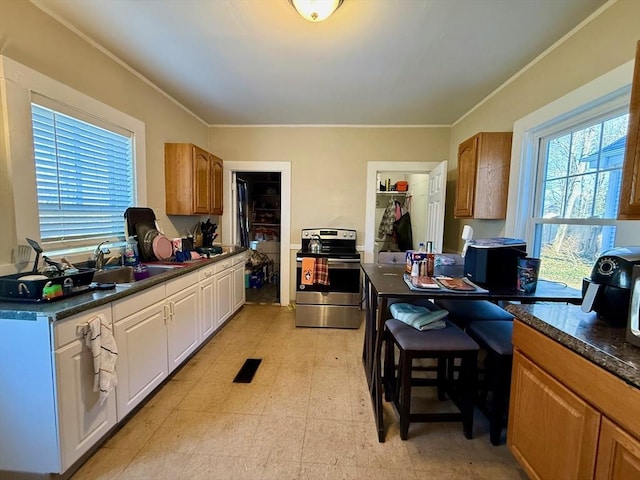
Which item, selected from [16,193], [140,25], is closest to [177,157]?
[140,25]

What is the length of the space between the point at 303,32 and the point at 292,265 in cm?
274

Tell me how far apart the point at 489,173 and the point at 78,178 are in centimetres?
325

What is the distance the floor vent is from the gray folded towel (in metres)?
1.31

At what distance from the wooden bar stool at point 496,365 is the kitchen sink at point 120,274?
7.69 ft

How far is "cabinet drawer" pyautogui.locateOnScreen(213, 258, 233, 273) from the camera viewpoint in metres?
2.81

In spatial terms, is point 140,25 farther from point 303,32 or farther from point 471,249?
point 471,249

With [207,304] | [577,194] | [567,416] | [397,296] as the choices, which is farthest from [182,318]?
[577,194]

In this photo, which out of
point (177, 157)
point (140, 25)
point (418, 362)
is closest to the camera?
point (140, 25)

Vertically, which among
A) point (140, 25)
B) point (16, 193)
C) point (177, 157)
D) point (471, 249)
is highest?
point (140, 25)

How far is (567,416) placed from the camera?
95 centimetres

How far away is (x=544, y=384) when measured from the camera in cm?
106

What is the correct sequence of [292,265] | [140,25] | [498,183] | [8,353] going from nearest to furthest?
[8,353] < [140,25] < [498,183] < [292,265]

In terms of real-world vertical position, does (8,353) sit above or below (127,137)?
below

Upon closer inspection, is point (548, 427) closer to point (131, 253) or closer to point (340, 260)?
point (340, 260)
